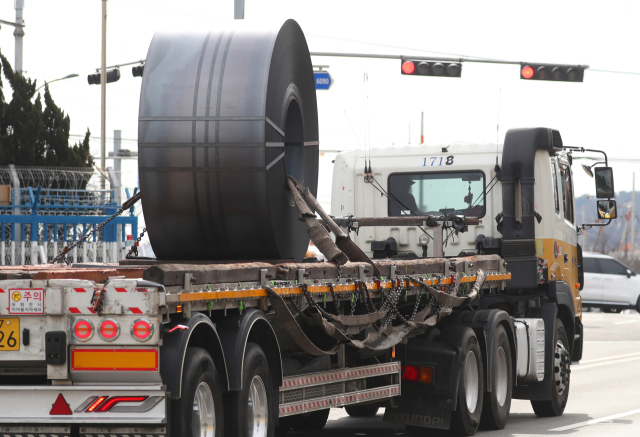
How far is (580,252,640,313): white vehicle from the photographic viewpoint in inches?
1199

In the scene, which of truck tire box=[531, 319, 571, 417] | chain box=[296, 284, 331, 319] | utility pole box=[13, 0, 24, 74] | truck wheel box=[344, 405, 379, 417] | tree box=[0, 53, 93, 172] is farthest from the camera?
utility pole box=[13, 0, 24, 74]

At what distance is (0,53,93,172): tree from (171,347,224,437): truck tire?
64.0ft


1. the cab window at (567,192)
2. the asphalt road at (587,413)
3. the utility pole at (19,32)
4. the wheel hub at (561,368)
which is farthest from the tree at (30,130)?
the wheel hub at (561,368)

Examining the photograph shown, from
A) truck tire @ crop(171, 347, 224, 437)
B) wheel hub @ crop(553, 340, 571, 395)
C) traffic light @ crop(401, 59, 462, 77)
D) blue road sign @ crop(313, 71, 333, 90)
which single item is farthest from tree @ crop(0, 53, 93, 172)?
truck tire @ crop(171, 347, 224, 437)

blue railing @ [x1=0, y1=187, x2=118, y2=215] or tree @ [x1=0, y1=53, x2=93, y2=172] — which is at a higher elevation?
tree @ [x1=0, y1=53, x2=93, y2=172]

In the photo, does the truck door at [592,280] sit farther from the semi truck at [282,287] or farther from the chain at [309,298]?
the chain at [309,298]

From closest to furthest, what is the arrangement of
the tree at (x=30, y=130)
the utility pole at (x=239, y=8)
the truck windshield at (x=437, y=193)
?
1. the truck windshield at (x=437, y=193)
2. the utility pole at (x=239, y=8)
3. the tree at (x=30, y=130)

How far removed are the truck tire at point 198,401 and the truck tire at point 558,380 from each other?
6.00m

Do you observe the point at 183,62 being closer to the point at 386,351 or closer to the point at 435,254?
the point at 386,351

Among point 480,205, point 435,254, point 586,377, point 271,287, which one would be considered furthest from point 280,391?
point 586,377

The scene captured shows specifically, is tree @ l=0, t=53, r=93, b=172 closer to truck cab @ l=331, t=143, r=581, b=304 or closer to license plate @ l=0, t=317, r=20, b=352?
truck cab @ l=331, t=143, r=581, b=304

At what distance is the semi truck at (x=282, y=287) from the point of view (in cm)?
537

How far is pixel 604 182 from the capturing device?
11906mm

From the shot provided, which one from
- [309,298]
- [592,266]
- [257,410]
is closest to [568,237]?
[309,298]
